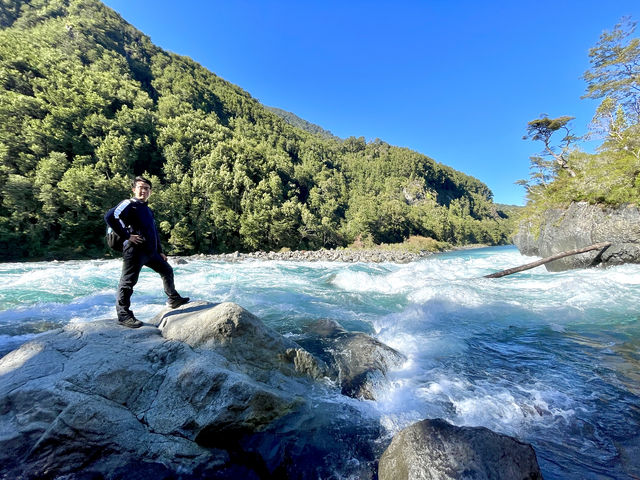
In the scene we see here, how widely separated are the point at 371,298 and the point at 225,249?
31.6 metres

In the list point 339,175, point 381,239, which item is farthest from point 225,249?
point 339,175

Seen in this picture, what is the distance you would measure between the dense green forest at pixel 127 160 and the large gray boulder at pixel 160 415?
107ft

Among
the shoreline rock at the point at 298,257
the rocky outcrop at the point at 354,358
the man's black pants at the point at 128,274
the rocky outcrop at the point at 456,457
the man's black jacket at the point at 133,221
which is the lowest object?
the shoreline rock at the point at 298,257

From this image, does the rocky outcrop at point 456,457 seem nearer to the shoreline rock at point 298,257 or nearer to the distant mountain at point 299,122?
the shoreline rock at point 298,257

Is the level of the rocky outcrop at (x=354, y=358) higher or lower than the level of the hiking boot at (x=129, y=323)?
lower

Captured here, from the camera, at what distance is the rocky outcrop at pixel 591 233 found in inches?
450

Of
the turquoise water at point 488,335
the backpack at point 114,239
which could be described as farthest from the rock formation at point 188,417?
the backpack at point 114,239

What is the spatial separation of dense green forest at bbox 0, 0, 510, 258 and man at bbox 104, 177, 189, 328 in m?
31.7

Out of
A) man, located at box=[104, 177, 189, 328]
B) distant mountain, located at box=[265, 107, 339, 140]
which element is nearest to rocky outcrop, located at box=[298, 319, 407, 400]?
man, located at box=[104, 177, 189, 328]

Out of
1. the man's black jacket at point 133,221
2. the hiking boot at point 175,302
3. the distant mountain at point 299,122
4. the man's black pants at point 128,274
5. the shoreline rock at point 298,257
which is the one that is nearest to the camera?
the man's black jacket at point 133,221

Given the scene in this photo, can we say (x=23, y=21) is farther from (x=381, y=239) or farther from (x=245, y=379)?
(x=245, y=379)

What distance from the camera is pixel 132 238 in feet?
12.1

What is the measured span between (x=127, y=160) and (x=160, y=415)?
4584 cm

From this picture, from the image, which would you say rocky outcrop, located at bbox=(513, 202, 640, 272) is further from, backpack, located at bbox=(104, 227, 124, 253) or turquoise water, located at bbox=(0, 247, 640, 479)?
backpack, located at bbox=(104, 227, 124, 253)
